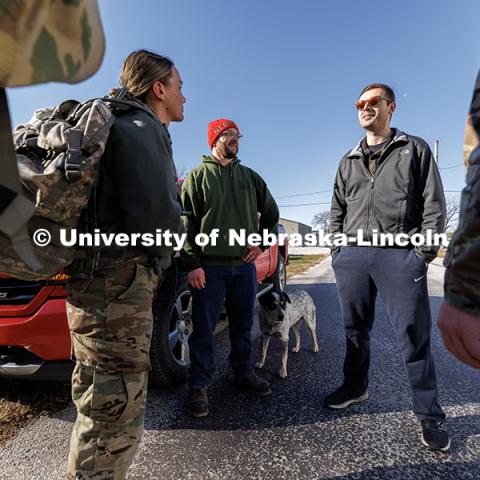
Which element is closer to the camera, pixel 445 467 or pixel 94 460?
pixel 94 460

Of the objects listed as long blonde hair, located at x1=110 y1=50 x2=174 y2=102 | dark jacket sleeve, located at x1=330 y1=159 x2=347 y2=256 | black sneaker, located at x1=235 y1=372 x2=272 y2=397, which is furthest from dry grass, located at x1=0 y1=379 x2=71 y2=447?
dark jacket sleeve, located at x1=330 y1=159 x2=347 y2=256

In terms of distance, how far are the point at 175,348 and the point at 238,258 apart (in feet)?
3.10

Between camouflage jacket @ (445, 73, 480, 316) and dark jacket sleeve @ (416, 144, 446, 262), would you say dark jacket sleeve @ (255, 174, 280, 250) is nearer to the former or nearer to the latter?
dark jacket sleeve @ (416, 144, 446, 262)

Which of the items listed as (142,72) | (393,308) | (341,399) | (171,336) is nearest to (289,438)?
(341,399)

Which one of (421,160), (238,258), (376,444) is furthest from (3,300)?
(421,160)

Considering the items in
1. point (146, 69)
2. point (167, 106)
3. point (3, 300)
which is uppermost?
point (146, 69)

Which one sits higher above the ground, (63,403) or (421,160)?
(421,160)

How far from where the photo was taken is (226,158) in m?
2.38

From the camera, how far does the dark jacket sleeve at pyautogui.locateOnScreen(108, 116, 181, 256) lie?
1.13 meters

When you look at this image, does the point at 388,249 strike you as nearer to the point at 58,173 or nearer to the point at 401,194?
the point at 401,194

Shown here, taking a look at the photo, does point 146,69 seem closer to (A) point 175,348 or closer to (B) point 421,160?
(B) point 421,160

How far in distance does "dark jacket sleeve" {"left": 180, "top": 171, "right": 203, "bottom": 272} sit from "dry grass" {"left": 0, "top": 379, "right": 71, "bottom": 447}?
1.33m

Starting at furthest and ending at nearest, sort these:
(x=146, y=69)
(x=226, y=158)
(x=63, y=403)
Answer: (x=226, y=158), (x=63, y=403), (x=146, y=69)

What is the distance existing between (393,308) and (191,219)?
1487 mm
